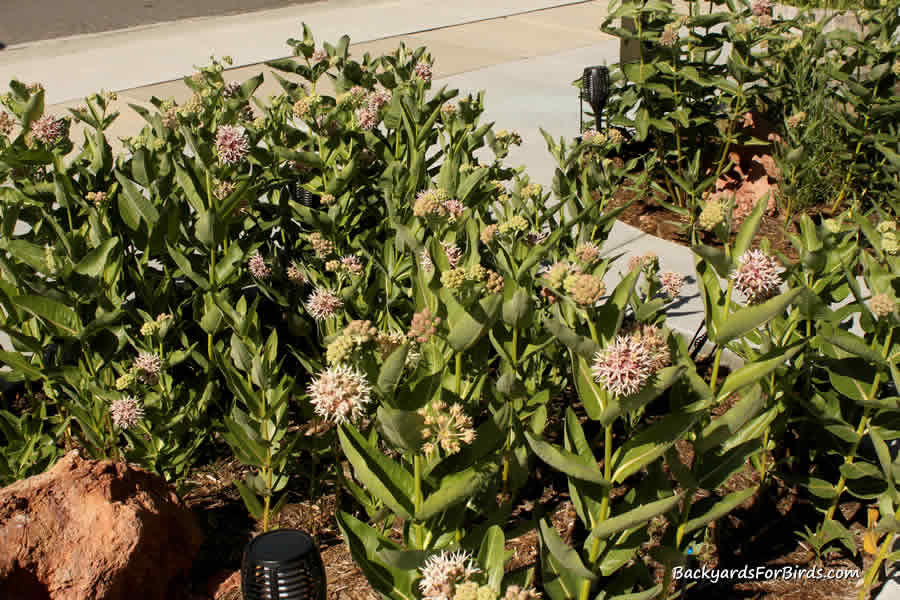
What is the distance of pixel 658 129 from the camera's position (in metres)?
5.95

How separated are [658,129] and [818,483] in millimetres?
3354

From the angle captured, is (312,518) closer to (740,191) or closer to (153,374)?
(153,374)

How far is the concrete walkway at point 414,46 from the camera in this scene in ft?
26.6

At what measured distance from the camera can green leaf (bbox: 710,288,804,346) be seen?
2.12 metres

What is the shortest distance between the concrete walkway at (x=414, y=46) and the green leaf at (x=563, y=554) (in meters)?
3.72

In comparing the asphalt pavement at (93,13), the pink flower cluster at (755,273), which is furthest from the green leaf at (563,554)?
the asphalt pavement at (93,13)

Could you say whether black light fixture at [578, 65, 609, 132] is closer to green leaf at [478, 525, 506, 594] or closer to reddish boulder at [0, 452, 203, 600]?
reddish boulder at [0, 452, 203, 600]

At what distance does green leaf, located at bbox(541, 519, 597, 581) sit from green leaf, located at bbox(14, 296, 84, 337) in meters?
1.92

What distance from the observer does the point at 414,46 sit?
35.4 feet

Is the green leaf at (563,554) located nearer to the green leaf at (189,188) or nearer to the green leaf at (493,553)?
the green leaf at (493,553)

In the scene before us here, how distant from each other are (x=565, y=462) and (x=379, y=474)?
448mm

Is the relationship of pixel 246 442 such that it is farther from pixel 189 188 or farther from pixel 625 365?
pixel 625 365

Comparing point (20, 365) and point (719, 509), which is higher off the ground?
point (20, 365)

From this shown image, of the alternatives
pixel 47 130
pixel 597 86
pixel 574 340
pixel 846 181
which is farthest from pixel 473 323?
pixel 846 181
